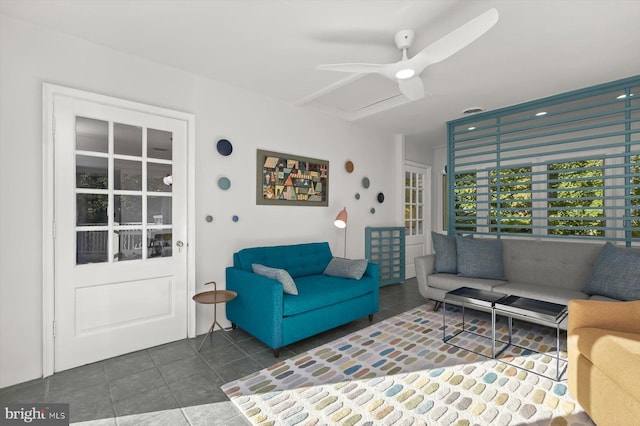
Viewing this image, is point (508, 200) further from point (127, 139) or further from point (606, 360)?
point (127, 139)

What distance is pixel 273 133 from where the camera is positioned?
3.66 meters

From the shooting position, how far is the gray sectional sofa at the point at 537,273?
294 cm

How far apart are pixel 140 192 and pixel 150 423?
1.80 m

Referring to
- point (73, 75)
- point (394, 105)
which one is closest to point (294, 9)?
point (73, 75)

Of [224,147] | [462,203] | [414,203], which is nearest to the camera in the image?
[224,147]

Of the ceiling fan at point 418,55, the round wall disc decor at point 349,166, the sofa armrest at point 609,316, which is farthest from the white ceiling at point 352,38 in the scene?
the sofa armrest at point 609,316

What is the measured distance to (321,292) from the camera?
2854 millimetres

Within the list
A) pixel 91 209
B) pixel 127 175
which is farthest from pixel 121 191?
pixel 91 209

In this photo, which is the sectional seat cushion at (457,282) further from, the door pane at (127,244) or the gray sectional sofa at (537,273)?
the door pane at (127,244)

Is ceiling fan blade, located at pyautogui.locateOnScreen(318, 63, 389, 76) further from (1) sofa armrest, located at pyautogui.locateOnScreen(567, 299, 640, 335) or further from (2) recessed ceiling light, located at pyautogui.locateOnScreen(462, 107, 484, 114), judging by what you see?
(2) recessed ceiling light, located at pyautogui.locateOnScreen(462, 107, 484, 114)

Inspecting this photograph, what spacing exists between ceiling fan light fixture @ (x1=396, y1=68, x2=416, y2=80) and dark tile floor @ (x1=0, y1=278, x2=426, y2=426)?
7.73 feet

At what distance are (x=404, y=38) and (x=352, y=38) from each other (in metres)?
0.41

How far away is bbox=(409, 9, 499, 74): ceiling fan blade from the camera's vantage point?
165cm

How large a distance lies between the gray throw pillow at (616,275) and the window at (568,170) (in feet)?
1.72
